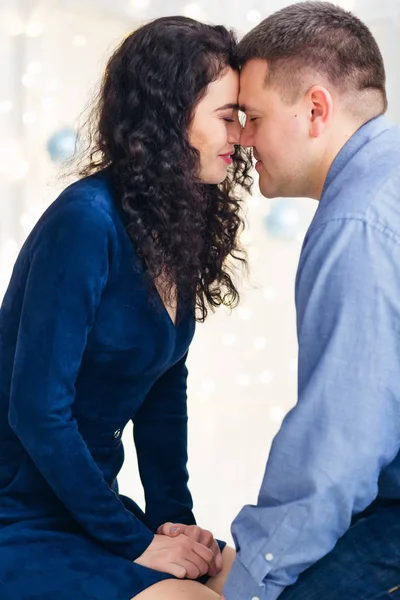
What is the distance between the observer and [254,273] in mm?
3475

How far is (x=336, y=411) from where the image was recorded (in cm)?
116

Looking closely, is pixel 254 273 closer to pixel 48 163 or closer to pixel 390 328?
pixel 48 163

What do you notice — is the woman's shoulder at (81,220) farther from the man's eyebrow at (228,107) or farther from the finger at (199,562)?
the finger at (199,562)

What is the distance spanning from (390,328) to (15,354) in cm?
58

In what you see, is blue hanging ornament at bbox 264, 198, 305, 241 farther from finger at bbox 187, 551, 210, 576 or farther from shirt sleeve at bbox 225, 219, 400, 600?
shirt sleeve at bbox 225, 219, 400, 600

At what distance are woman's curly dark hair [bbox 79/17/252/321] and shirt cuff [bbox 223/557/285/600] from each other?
1.64 ft

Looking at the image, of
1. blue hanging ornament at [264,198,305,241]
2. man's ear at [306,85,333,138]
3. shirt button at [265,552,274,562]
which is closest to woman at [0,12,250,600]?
man's ear at [306,85,333,138]

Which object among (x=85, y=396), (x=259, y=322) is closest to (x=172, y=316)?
(x=85, y=396)

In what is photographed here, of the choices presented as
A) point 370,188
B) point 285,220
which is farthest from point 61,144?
point 370,188

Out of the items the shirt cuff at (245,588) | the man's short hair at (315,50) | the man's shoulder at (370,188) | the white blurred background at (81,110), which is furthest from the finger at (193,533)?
the white blurred background at (81,110)

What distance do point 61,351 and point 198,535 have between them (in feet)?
1.53

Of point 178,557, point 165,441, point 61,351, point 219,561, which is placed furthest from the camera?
point 165,441

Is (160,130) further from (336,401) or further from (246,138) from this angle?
(336,401)

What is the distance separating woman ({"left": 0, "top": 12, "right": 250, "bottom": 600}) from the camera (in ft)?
4.46
